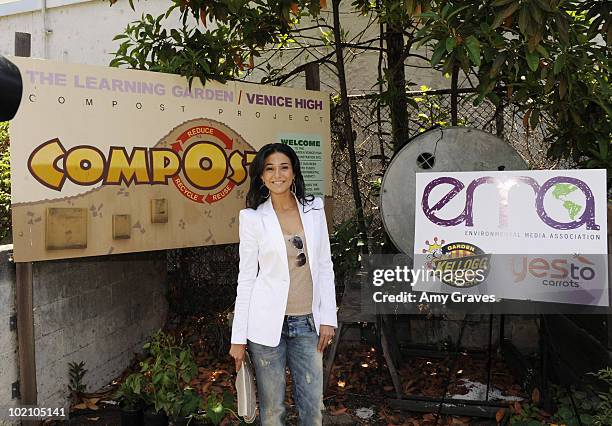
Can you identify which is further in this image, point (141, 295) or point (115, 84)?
point (141, 295)

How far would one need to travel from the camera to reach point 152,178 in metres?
3.81

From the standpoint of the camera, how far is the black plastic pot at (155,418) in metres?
3.49

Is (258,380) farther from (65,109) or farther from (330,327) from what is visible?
(65,109)

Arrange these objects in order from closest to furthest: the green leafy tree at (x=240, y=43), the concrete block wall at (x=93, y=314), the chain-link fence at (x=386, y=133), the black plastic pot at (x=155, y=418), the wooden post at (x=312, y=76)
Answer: the black plastic pot at (x=155, y=418), the concrete block wall at (x=93, y=314), the green leafy tree at (x=240, y=43), the wooden post at (x=312, y=76), the chain-link fence at (x=386, y=133)

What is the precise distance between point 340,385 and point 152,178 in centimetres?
208

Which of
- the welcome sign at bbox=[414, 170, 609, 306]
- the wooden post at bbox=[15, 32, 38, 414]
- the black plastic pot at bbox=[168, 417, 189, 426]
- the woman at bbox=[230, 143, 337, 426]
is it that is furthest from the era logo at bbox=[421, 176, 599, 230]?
the wooden post at bbox=[15, 32, 38, 414]

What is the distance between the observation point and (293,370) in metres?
2.89

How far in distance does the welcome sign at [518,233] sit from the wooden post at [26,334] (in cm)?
240

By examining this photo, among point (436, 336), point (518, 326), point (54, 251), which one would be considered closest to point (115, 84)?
point (54, 251)

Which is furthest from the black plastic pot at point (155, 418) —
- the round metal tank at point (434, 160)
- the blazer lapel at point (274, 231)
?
the round metal tank at point (434, 160)

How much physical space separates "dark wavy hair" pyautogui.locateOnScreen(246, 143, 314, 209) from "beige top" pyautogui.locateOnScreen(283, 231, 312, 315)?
0.26 metres

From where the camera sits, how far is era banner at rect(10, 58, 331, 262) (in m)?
3.37

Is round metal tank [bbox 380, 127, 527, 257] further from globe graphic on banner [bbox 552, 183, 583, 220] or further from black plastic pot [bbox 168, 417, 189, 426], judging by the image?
black plastic pot [bbox 168, 417, 189, 426]

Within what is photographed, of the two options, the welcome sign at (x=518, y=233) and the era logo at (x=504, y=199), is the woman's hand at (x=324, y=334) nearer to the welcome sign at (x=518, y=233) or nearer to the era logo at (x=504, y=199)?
the welcome sign at (x=518, y=233)
